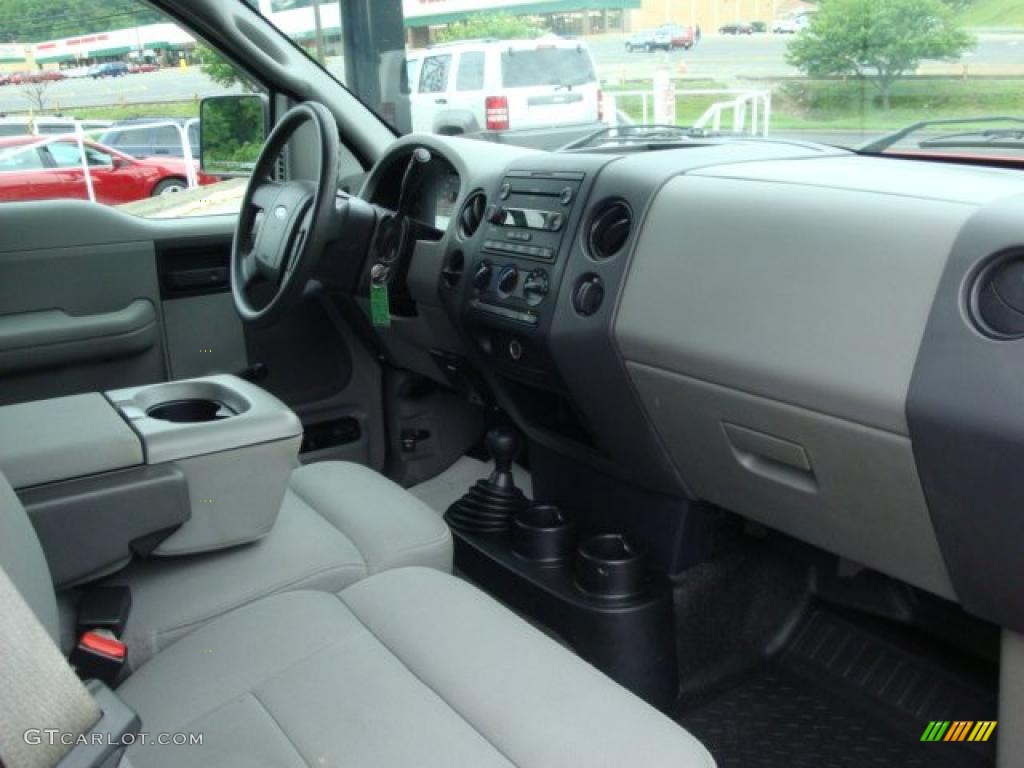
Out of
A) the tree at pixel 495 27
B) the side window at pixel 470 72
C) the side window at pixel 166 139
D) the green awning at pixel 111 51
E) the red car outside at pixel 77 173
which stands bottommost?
the red car outside at pixel 77 173

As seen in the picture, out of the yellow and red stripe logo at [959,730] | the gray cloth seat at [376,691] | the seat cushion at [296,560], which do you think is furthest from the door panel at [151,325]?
the yellow and red stripe logo at [959,730]

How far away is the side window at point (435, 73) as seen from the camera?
327 cm

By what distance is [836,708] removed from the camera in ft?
6.22

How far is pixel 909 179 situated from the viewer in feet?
4.88

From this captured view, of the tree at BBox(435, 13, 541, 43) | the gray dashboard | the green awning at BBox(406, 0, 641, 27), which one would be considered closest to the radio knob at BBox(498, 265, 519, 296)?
the gray dashboard

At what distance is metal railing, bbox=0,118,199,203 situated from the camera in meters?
2.83

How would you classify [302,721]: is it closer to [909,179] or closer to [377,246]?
[909,179]

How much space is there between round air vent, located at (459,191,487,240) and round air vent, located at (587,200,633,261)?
16.4 inches

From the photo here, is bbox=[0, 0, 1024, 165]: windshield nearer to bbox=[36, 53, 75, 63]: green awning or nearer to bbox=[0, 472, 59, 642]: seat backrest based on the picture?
bbox=[36, 53, 75, 63]: green awning

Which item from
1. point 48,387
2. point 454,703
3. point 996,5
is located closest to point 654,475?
point 454,703

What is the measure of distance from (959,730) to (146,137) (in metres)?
2.71

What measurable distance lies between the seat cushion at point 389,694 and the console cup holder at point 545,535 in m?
0.64

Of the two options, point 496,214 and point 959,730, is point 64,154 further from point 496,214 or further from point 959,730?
point 959,730

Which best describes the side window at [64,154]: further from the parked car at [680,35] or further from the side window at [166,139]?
the parked car at [680,35]
